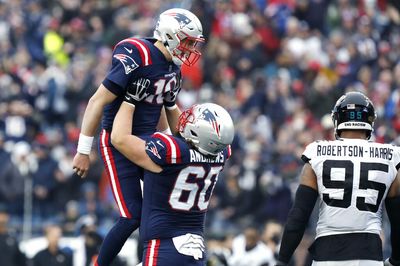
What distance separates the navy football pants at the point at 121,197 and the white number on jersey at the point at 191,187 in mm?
531

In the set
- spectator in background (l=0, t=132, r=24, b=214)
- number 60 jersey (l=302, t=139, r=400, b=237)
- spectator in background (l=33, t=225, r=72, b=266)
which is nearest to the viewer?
number 60 jersey (l=302, t=139, r=400, b=237)

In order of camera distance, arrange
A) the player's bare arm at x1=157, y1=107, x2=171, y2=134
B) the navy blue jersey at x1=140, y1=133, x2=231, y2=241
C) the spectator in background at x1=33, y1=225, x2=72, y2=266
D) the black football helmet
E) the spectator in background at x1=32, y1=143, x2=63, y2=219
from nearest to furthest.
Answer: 1. the black football helmet
2. the navy blue jersey at x1=140, y1=133, x2=231, y2=241
3. the player's bare arm at x1=157, y1=107, x2=171, y2=134
4. the spectator in background at x1=33, y1=225, x2=72, y2=266
5. the spectator in background at x1=32, y1=143, x2=63, y2=219

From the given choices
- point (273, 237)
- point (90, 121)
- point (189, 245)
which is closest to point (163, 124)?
point (90, 121)

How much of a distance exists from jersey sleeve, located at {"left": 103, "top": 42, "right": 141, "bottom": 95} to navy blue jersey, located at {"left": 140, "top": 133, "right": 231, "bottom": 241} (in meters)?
0.52

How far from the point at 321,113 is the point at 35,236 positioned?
4995 mm

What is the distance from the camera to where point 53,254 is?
48.6ft

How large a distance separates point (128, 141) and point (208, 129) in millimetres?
663

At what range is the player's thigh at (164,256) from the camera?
7.98 meters

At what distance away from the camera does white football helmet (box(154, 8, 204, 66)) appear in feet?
27.3

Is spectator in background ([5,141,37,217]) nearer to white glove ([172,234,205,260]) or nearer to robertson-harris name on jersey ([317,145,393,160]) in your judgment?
white glove ([172,234,205,260])

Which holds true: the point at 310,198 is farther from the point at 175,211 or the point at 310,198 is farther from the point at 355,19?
the point at 355,19

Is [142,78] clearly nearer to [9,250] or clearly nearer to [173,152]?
[173,152]

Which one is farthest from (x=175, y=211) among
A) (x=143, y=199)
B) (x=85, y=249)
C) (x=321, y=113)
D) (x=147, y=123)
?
(x=321, y=113)

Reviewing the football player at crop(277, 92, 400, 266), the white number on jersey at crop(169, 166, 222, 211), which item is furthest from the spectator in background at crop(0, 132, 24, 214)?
the football player at crop(277, 92, 400, 266)
